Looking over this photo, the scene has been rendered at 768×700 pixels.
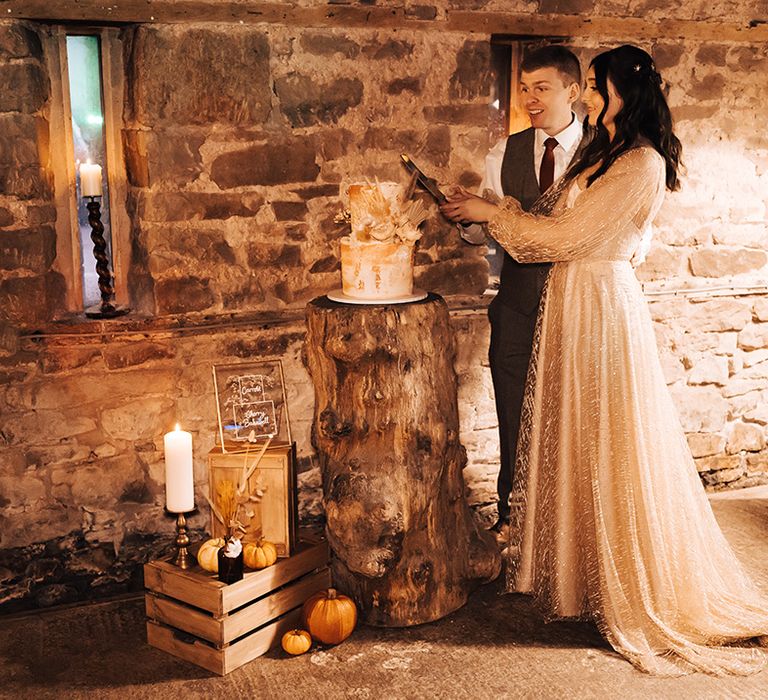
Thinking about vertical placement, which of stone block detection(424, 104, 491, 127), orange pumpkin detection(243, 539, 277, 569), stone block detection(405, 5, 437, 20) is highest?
stone block detection(405, 5, 437, 20)

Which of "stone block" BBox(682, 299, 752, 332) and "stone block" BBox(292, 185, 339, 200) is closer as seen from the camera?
"stone block" BBox(292, 185, 339, 200)

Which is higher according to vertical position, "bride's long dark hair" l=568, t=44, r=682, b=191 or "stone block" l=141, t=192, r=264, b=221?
"bride's long dark hair" l=568, t=44, r=682, b=191

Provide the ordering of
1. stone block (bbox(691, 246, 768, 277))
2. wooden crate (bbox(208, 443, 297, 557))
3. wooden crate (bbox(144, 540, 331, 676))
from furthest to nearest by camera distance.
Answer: stone block (bbox(691, 246, 768, 277))
wooden crate (bbox(208, 443, 297, 557))
wooden crate (bbox(144, 540, 331, 676))

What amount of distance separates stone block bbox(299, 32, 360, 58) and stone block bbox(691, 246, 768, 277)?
6.22 feet

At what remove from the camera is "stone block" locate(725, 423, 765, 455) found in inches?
185

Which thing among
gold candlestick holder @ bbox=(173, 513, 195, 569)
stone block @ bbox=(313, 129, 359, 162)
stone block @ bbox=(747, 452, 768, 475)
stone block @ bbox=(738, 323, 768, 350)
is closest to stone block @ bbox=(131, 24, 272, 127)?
stone block @ bbox=(313, 129, 359, 162)

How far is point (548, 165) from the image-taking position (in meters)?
3.65

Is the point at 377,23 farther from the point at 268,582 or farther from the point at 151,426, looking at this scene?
the point at 268,582

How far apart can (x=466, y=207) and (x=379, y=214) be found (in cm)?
54

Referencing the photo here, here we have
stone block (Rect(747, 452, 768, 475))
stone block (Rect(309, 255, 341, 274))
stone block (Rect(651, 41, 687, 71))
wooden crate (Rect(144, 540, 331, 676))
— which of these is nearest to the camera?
wooden crate (Rect(144, 540, 331, 676))

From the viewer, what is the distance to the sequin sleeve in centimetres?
304

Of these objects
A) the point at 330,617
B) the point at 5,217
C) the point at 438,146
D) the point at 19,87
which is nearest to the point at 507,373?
the point at 438,146

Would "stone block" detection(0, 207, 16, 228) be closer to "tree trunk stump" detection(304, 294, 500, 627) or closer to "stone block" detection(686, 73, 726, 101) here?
"tree trunk stump" detection(304, 294, 500, 627)

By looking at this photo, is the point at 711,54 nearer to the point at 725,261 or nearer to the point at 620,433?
the point at 725,261
